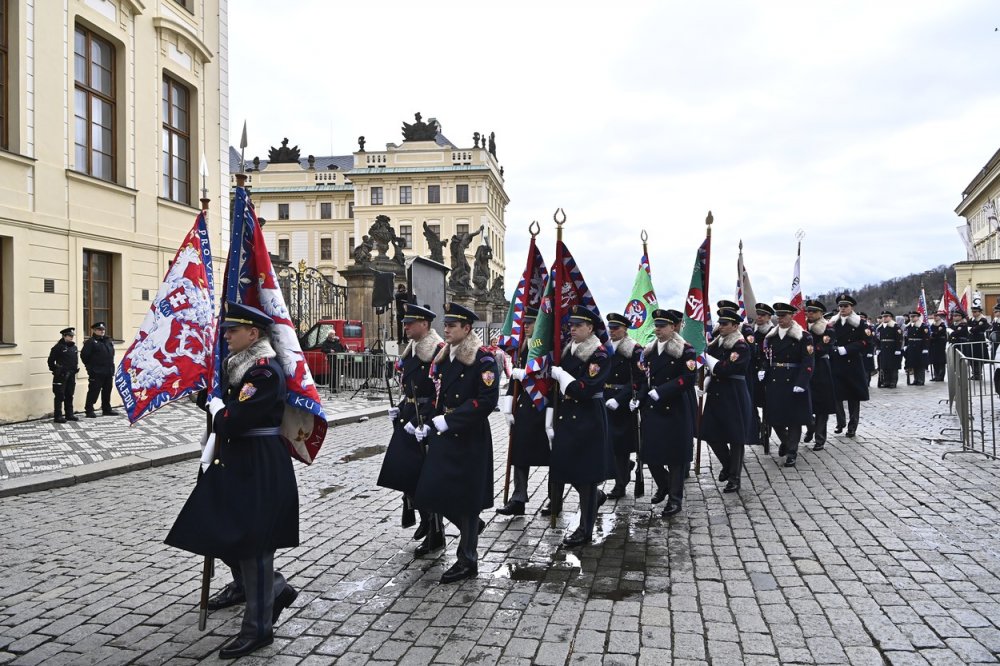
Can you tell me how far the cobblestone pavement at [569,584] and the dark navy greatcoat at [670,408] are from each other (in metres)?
0.60

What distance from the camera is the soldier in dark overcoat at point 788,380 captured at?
33.6ft

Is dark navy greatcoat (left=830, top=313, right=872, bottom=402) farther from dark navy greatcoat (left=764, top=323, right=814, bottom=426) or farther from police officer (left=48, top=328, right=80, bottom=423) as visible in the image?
police officer (left=48, top=328, right=80, bottom=423)

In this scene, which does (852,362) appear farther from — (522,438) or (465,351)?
(465,351)

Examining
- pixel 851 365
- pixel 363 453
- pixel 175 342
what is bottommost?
pixel 363 453

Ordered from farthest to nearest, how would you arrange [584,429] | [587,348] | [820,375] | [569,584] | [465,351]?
[820,375]
[587,348]
[584,429]
[465,351]
[569,584]

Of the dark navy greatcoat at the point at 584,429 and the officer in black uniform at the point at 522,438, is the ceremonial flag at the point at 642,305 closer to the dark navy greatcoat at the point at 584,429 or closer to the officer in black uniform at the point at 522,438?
the officer in black uniform at the point at 522,438

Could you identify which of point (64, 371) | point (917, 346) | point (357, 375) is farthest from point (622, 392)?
point (917, 346)

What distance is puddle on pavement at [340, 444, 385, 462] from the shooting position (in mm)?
10922

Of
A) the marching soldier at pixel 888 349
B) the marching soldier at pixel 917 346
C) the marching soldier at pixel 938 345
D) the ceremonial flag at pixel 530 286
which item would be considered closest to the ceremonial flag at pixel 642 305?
the ceremonial flag at pixel 530 286

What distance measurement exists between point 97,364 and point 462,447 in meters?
11.6

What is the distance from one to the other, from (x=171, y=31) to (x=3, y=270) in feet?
24.3

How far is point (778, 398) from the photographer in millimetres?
10359

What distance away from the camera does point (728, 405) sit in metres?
8.62

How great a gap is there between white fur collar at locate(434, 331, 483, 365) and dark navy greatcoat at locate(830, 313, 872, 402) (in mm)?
8218
